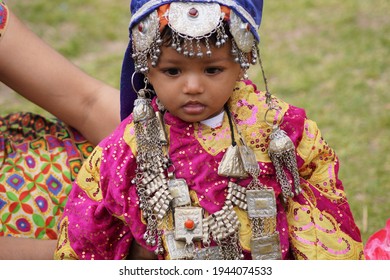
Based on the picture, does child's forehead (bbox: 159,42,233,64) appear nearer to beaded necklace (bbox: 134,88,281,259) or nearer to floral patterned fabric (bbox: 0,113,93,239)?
beaded necklace (bbox: 134,88,281,259)

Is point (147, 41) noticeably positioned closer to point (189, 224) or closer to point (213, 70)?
point (213, 70)

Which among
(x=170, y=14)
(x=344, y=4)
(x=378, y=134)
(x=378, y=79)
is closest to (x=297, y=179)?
(x=170, y=14)

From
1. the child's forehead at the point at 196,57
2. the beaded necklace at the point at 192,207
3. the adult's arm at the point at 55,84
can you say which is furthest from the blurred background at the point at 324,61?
the child's forehead at the point at 196,57

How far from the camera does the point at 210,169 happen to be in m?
2.54

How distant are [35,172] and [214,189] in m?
1.00

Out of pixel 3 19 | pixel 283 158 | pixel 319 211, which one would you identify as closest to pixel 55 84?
pixel 3 19

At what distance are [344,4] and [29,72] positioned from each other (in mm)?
3874

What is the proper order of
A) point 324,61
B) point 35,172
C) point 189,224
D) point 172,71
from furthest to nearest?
point 324,61 < point 35,172 < point 189,224 < point 172,71

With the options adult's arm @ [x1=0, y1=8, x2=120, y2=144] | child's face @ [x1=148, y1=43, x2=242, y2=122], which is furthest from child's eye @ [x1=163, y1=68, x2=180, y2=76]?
adult's arm @ [x1=0, y1=8, x2=120, y2=144]

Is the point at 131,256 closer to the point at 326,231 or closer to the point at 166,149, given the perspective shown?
the point at 166,149

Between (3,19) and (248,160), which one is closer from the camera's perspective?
(248,160)

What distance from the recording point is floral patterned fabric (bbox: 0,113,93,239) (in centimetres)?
307

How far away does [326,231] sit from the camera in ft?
8.66

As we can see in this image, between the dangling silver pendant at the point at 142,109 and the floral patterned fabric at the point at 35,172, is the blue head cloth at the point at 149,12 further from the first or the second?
the floral patterned fabric at the point at 35,172
